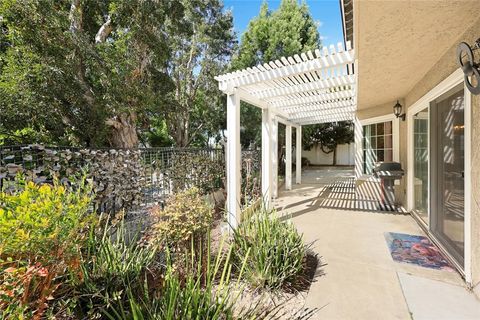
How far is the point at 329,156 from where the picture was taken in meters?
21.4

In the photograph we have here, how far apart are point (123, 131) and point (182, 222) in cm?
845

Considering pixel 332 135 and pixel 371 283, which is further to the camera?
pixel 332 135

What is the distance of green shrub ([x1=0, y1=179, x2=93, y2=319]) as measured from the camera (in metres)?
1.29

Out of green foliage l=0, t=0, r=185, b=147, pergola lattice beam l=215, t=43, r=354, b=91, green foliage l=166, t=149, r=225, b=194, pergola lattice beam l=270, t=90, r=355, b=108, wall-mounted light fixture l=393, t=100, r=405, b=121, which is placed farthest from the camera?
pergola lattice beam l=270, t=90, r=355, b=108

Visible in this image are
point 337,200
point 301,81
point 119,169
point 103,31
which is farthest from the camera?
point 103,31

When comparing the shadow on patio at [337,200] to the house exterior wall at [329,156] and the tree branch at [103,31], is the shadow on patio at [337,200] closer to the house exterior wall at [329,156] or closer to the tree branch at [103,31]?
the tree branch at [103,31]

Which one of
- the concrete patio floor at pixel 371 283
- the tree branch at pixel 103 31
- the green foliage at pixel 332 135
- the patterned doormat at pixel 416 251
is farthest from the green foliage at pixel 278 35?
the patterned doormat at pixel 416 251

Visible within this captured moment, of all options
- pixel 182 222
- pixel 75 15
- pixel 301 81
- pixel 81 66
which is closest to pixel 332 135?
pixel 301 81

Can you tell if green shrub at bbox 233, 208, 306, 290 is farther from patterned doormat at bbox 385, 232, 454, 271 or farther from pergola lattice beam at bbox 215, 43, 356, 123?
pergola lattice beam at bbox 215, 43, 356, 123

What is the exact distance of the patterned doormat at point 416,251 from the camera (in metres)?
3.23

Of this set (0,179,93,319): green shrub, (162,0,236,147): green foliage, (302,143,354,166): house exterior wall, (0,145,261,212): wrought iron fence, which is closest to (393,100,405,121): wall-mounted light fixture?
(0,145,261,212): wrought iron fence

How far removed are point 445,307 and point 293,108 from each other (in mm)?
6508

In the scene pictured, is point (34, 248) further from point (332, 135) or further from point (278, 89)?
point (332, 135)

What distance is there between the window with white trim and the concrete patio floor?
2955 millimetres
